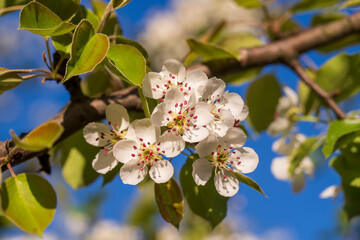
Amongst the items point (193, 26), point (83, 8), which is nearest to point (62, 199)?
point (193, 26)

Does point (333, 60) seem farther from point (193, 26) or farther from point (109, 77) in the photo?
point (193, 26)

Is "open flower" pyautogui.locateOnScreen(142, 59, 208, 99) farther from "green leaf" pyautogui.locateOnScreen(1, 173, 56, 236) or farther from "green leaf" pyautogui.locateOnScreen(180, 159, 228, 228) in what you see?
"green leaf" pyautogui.locateOnScreen(1, 173, 56, 236)

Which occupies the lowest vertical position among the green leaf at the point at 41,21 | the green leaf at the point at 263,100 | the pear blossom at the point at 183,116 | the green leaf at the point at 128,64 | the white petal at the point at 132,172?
the green leaf at the point at 263,100

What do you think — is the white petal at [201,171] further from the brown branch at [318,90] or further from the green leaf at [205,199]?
the brown branch at [318,90]

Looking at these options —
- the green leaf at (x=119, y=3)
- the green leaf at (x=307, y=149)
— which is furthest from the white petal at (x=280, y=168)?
the green leaf at (x=119, y=3)

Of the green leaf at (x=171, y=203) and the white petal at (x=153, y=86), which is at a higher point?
the white petal at (x=153, y=86)

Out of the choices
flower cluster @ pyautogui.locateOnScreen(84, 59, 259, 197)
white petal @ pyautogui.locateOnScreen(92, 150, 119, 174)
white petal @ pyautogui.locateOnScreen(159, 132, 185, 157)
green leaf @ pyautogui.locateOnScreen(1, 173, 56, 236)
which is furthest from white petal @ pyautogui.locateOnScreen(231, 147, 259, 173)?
green leaf @ pyautogui.locateOnScreen(1, 173, 56, 236)
